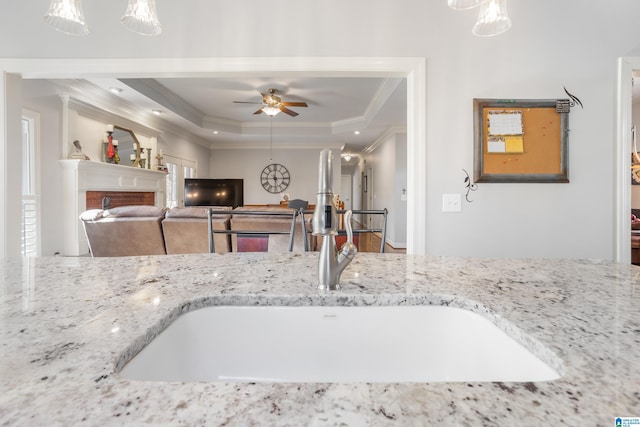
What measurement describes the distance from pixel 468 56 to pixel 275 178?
22.0 ft

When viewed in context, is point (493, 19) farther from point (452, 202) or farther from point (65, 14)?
point (65, 14)

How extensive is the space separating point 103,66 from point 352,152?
7.88 m

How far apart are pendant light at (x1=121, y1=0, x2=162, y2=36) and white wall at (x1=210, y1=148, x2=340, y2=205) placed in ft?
22.6

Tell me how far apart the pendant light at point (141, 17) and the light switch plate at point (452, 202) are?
1915mm

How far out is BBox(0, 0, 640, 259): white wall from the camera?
6.96 feet

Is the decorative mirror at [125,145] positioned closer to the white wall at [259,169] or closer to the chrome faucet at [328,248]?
Answer: the white wall at [259,169]

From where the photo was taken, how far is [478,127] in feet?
7.02

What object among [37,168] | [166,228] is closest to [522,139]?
[166,228]

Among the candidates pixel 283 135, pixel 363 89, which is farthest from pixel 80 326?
pixel 283 135

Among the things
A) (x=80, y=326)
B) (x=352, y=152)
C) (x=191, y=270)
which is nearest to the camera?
(x=80, y=326)

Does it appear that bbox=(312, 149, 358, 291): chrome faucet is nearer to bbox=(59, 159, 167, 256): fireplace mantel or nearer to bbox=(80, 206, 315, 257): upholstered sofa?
bbox=(80, 206, 315, 257): upholstered sofa

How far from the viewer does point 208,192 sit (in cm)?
689

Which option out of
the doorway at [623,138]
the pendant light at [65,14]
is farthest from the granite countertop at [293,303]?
the doorway at [623,138]

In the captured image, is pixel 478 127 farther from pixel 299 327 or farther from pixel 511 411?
pixel 511 411
